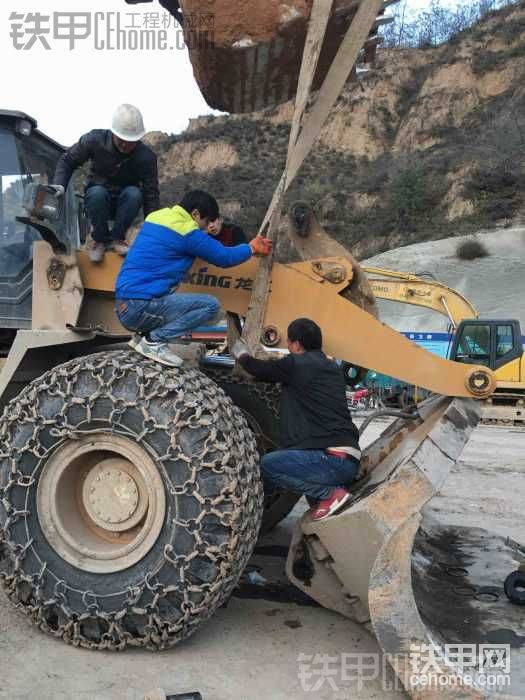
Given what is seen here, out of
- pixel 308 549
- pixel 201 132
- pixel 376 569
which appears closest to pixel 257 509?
pixel 308 549

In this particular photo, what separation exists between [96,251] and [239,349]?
0.99m

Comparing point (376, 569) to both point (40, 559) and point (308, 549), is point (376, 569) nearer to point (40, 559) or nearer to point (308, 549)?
point (308, 549)

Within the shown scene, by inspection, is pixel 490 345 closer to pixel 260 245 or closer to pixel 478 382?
pixel 478 382

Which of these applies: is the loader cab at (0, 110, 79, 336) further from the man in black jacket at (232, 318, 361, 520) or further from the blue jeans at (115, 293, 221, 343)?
the man in black jacket at (232, 318, 361, 520)

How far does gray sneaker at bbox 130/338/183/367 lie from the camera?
12.1 ft

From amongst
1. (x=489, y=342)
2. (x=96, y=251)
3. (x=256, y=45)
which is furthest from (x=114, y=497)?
(x=489, y=342)

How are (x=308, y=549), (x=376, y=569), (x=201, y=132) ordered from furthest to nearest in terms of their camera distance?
(x=201, y=132), (x=308, y=549), (x=376, y=569)

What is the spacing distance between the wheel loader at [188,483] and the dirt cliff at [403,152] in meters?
31.6

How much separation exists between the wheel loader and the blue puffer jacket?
1.09ft

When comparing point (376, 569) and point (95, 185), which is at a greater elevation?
point (95, 185)

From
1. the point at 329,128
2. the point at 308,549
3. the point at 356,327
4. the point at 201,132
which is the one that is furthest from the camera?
the point at 201,132

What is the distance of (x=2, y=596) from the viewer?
13.7ft

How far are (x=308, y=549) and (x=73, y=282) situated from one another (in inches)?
76.6

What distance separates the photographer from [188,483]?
344cm
